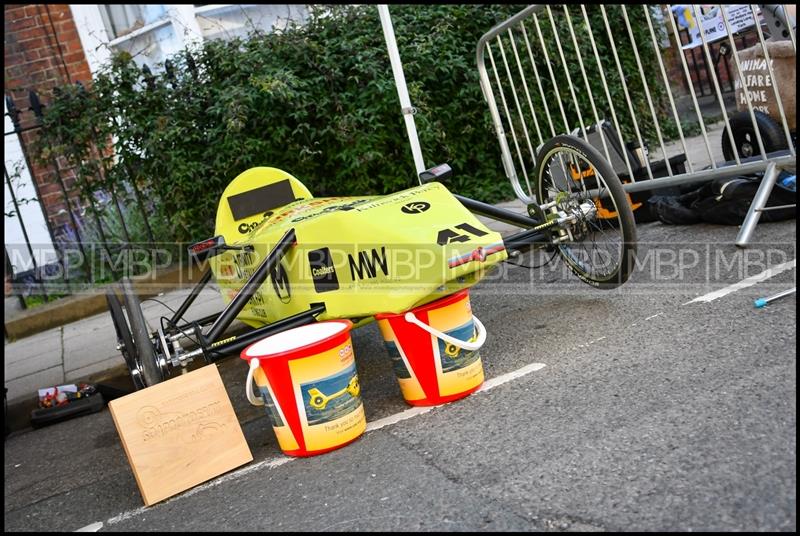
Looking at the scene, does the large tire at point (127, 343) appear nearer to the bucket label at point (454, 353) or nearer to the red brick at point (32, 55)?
the bucket label at point (454, 353)

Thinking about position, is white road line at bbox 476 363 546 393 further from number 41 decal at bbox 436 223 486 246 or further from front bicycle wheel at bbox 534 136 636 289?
front bicycle wheel at bbox 534 136 636 289

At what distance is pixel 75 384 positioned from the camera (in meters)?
5.41

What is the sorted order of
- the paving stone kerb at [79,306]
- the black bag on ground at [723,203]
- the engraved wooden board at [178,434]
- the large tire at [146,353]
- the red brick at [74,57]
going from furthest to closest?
the red brick at [74,57], the paving stone kerb at [79,306], the black bag on ground at [723,203], the large tire at [146,353], the engraved wooden board at [178,434]

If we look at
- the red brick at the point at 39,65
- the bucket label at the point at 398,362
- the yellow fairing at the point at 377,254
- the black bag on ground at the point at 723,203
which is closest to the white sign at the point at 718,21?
the black bag on ground at the point at 723,203

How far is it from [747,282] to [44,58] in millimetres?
7787

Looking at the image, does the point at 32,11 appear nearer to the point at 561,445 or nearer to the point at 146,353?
the point at 146,353

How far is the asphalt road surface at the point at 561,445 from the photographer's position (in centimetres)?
258

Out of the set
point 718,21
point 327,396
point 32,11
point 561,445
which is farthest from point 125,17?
point 561,445

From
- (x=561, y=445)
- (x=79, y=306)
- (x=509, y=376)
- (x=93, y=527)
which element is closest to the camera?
(x=561, y=445)

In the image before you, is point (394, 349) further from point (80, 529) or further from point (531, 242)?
point (80, 529)

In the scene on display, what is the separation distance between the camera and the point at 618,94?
9.35 metres

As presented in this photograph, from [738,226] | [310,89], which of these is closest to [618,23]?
[310,89]

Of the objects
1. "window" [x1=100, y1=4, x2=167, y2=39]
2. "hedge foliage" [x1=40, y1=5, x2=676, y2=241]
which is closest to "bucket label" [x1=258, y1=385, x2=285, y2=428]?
"hedge foliage" [x1=40, y1=5, x2=676, y2=241]

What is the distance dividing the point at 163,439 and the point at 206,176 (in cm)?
453
